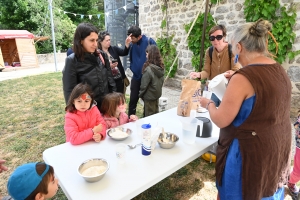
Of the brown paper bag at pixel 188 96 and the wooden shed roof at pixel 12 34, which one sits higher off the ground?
the wooden shed roof at pixel 12 34

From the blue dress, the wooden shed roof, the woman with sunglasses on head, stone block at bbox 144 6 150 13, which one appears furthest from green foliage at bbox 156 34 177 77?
the wooden shed roof

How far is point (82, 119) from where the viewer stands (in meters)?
1.73

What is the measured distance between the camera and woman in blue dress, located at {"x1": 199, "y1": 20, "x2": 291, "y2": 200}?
108 centimetres

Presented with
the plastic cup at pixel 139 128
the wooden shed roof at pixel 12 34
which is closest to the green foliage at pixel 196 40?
the plastic cup at pixel 139 128

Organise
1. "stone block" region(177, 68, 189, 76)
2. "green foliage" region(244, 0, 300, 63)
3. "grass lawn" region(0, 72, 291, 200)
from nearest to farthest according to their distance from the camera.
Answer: "grass lawn" region(0, 72, 291, 200), "green foliage" region(244, 0, 300, 63), "stone block" region(177, 68, 189, 76)

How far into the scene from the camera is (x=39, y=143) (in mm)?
3271

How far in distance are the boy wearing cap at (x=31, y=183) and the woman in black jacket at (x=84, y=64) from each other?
1049mm

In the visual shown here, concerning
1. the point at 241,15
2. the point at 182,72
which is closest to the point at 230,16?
Answer: the point at 241,15

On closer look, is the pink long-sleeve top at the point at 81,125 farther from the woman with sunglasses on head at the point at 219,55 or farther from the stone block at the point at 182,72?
the stone block at the point at 182,72

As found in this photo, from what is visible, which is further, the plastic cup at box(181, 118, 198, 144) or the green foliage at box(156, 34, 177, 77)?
the green foliage at box(156, 34, 177, 77)

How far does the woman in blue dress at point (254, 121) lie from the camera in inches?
42.7

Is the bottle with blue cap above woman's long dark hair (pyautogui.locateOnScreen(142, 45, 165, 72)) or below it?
below

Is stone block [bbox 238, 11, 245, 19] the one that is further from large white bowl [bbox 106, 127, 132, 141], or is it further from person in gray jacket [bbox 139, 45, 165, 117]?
large white bowl [bbox 106, 127, 132, 141]

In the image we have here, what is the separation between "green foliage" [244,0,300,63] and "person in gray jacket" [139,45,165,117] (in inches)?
95.8
